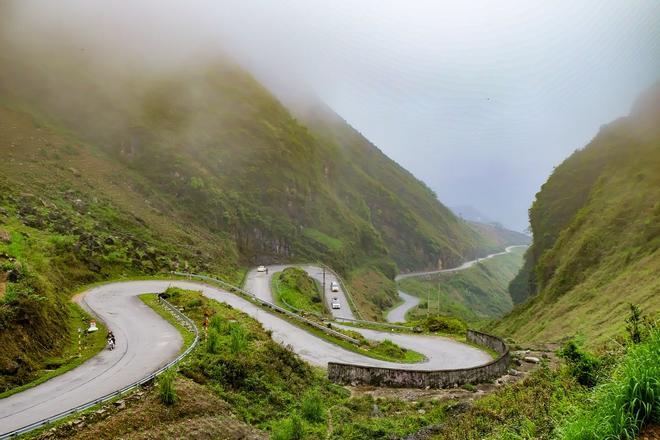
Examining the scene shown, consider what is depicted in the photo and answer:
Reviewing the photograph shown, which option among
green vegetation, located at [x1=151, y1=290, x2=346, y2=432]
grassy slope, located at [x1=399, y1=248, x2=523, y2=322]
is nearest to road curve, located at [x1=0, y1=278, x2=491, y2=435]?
green vegetation, located at [x1=151, y1=290, x2=346, y2=432]

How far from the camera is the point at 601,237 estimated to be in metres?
55.8

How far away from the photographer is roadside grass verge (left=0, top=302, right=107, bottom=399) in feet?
60.5

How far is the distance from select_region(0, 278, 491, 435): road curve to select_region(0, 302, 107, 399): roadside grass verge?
0.37 metres

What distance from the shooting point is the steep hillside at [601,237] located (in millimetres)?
39875

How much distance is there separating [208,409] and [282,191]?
97.3 meters

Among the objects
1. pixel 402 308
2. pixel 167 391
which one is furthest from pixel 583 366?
pixel 402 308

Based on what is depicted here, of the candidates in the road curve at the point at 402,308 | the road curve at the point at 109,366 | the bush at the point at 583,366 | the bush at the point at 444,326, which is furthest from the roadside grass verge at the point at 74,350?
the road curve at the point at 402,308

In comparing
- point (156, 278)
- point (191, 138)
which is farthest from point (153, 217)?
point (191, 138)

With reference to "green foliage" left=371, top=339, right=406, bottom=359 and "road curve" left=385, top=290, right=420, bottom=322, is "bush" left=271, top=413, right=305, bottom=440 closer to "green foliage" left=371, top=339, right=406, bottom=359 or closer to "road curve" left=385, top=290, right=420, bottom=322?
"green foliage" left=371, top=339, right=406, bottom=359

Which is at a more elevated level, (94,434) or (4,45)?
(4,45)

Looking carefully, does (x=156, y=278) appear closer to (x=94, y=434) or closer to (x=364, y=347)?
(x=364, y=347)

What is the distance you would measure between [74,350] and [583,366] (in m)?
23.6

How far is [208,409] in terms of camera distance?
1741cm

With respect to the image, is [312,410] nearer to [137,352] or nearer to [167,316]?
[137,352]
